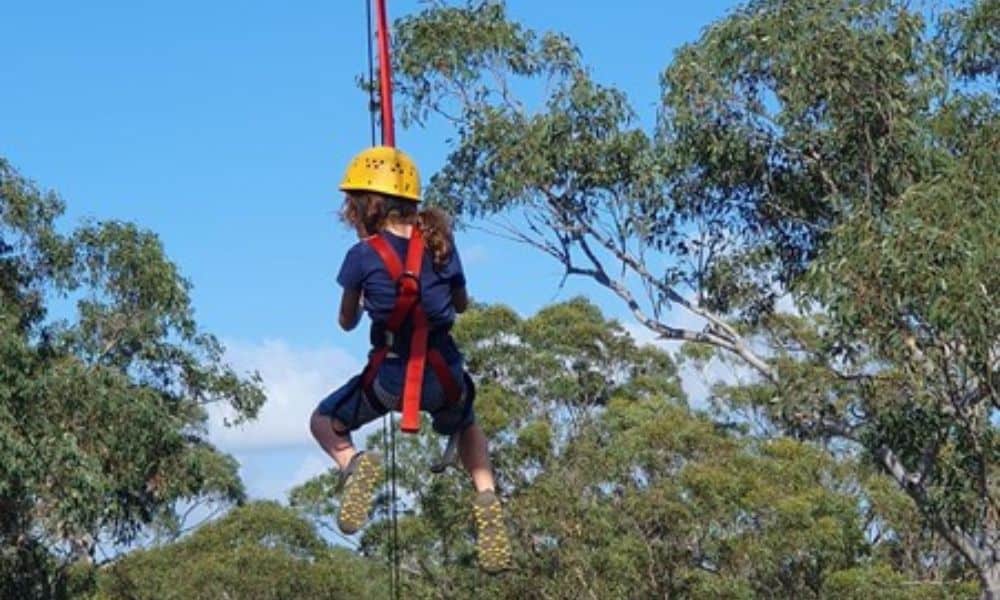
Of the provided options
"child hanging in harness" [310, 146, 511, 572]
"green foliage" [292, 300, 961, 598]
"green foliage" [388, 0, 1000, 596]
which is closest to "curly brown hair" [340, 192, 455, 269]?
"child hanging in harness" [310, 146, 511, 572]

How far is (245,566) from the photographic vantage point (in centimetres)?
2777

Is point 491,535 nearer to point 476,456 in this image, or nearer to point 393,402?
point 476,456

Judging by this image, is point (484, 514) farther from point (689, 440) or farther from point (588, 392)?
point (588, 392)

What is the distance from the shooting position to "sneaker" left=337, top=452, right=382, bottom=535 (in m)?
5.11

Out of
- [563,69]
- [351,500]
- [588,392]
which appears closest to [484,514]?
[351,500]

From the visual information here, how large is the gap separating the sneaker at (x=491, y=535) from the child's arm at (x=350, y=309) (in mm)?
619

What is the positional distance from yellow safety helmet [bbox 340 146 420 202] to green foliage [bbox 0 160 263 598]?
1154 cm

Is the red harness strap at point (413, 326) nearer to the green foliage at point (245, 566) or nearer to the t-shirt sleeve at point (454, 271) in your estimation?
the t-shirt sleeve at point (454, 271)

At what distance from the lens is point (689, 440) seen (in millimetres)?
21844

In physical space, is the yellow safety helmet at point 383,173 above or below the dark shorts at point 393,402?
above

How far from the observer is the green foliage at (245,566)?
27.7 meters

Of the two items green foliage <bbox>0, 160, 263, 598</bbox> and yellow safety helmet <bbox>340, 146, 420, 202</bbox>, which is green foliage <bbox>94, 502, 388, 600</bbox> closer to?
green foliage <bbox>0, 160, 263, 598</bbox>

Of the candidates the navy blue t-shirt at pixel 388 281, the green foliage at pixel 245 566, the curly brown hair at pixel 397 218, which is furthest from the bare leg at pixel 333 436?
the green foliage at pixel 245 566

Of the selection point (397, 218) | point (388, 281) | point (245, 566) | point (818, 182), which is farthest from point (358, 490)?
point (245, 566)
